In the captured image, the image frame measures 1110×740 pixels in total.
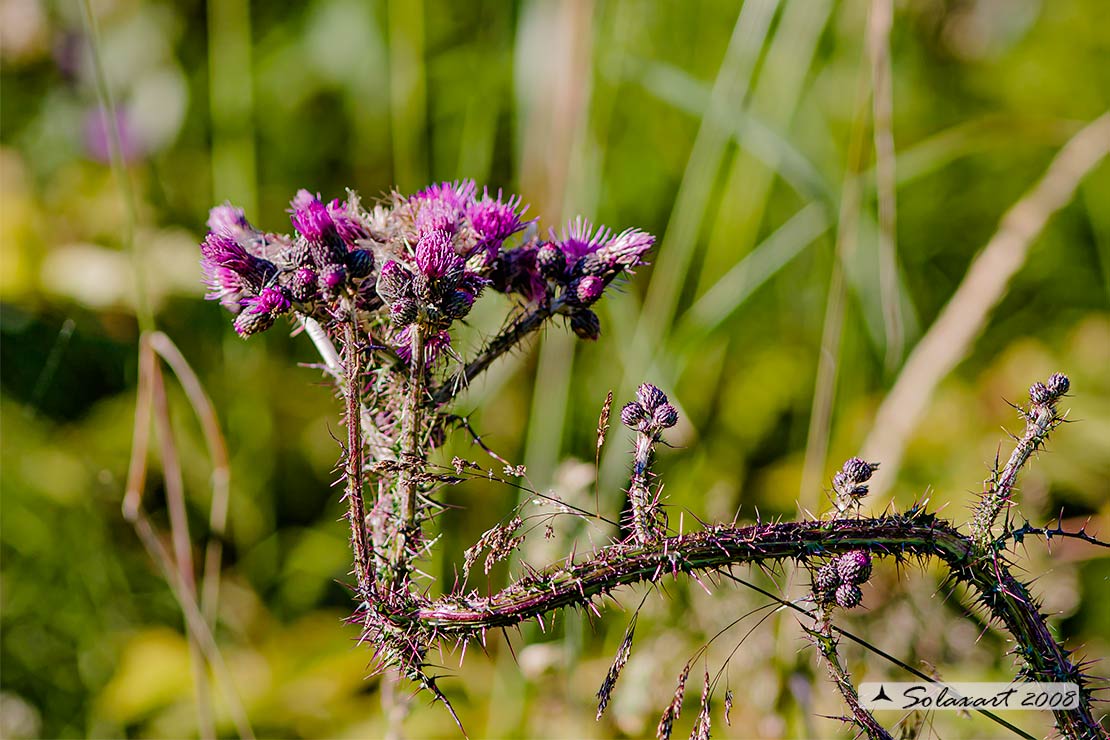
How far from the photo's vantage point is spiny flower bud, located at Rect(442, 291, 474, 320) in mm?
879

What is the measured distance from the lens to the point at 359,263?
3.07 feet

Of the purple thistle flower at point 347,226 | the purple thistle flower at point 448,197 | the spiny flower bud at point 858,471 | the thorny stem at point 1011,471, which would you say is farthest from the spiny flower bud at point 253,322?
the thorny stem at point 1011,471

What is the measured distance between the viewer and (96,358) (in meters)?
2.74

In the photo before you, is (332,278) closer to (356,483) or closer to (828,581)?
(356,483)

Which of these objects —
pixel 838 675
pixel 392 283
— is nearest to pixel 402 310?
pixel 392 283

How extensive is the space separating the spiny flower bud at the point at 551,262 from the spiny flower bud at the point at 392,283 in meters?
0.17

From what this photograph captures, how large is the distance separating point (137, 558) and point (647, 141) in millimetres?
1930

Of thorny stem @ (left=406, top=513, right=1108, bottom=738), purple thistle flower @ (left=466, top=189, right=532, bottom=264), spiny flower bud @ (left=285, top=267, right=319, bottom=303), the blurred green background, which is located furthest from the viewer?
the blurred green background

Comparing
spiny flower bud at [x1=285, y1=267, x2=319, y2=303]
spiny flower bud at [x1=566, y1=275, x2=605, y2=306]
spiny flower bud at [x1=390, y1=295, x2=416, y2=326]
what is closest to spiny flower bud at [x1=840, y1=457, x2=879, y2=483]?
spiny flower bud at [x1=566, y1=275, x2=605, y2=306]

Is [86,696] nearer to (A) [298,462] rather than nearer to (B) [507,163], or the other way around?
(A) [298,462]

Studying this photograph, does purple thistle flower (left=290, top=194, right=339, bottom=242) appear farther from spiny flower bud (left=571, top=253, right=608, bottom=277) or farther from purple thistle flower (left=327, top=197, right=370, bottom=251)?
spiny flower bud (left=571, top=253, right=608, bottom=277)

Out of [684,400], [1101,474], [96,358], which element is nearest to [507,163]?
[684,400]

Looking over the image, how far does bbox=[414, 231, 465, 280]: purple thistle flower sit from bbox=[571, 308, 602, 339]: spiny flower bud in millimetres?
176

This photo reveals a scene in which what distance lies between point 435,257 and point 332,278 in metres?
0.10
